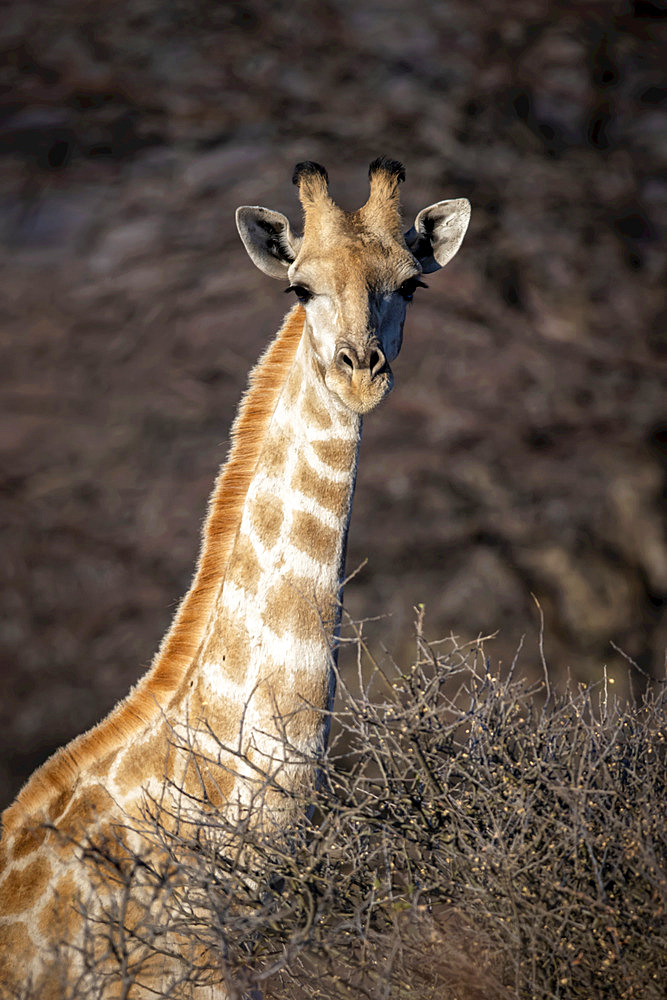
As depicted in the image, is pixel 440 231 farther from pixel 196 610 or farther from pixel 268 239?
pixel 196 610

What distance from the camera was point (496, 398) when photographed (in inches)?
308

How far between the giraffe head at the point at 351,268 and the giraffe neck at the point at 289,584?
0.15 m

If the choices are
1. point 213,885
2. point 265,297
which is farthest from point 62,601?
point 213,885

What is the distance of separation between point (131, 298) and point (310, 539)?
6.09m

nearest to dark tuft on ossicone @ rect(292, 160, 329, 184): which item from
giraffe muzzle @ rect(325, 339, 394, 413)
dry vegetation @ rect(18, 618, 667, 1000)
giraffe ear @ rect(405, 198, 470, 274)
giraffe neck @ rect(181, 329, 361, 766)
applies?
giraffe ear @ rect(405, 198, 470, 274)

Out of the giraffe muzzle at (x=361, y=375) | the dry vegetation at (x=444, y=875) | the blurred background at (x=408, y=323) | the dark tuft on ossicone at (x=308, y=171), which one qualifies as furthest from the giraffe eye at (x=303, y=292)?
the blurred background at (x=408, y=323)

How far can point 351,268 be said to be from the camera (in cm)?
239

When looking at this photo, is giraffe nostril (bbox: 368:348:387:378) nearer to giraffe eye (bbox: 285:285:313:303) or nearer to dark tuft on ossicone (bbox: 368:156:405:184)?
giraffe eye (bbox: 285:285:313:303)

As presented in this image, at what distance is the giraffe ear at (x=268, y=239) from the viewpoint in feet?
8.75

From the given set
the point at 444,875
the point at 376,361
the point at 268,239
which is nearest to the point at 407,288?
the point at 376,361

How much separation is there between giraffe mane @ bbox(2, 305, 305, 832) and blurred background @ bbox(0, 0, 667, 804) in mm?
3676

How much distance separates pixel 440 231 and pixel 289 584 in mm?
1226

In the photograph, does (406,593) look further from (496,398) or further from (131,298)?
(131,298)

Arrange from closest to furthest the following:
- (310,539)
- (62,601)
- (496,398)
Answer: (310,539) < (62,601) < (496,398)
